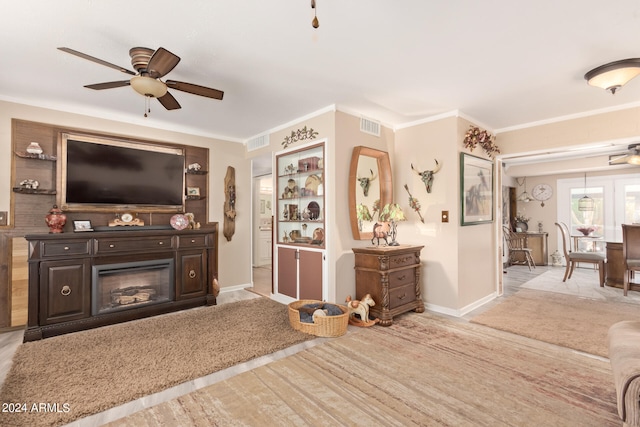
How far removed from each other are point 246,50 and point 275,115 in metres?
1.56

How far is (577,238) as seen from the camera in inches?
271

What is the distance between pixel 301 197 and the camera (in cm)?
423

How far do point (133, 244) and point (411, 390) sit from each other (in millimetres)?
3287

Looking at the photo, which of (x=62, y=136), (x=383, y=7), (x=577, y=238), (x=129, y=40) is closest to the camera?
(x=383, y=7)

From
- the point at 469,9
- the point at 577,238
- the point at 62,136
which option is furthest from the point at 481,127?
the point at 62,136

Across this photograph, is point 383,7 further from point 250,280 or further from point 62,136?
point 250,280

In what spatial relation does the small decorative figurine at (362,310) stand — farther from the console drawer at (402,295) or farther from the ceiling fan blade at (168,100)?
the ceiling fan blade at (168,100)

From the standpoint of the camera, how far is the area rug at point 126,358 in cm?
196

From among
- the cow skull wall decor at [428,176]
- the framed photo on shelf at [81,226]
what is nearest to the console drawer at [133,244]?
the framed photo on shelf at [81,226]

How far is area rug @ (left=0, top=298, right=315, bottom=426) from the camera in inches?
77.2

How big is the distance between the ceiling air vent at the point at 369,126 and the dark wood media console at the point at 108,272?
2472 mm

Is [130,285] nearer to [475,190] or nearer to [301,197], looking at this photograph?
[301,197]

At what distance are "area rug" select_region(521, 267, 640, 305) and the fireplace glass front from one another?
565 centimetres

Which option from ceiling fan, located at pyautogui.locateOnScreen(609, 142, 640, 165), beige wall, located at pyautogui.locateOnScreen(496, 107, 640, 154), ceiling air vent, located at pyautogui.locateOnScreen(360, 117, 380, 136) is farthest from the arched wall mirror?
ceiling fan, located at pyautogui.locateOnScreen(609, 142, 640, 165)
